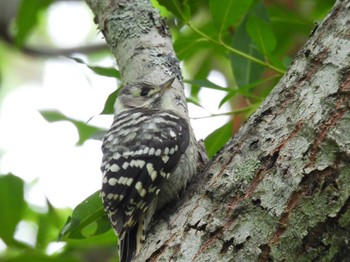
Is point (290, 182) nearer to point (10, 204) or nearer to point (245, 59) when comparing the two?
point (245, 59)

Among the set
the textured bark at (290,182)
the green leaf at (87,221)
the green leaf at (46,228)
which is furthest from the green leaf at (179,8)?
the green leaf at (46,228)

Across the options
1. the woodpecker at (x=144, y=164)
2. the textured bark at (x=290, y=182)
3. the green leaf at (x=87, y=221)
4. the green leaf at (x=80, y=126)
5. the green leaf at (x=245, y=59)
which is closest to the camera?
the textured bark at (x=290, y=182)

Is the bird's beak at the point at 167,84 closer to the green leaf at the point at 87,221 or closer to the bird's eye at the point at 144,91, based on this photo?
the bird's eye at the point at 144,91

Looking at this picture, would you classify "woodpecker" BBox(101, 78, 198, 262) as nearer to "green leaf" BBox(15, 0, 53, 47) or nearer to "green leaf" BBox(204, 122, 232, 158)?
"green leaf" BBox(204, 122, 232, 158)

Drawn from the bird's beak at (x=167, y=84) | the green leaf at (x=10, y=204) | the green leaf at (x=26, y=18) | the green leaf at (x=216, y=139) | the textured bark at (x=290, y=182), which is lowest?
the textured bark at (x=290, y=182)

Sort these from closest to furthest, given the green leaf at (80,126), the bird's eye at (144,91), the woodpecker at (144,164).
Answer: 1. the woodpecker at (144,164)
2. the bird's eye at (144,91)
3. the green leaf at (80,126)

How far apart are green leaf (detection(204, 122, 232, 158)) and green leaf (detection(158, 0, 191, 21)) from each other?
2.00 feet

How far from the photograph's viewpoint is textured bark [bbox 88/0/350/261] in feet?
7.90

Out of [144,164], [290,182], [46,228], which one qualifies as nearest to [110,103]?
[144,164]

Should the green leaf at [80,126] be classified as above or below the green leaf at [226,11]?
below

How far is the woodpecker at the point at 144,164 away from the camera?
3070mm

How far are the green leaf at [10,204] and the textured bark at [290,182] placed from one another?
1.31 meters

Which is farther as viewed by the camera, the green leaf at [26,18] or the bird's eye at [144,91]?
the green leaf at [26,18]

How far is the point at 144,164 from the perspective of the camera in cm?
312
